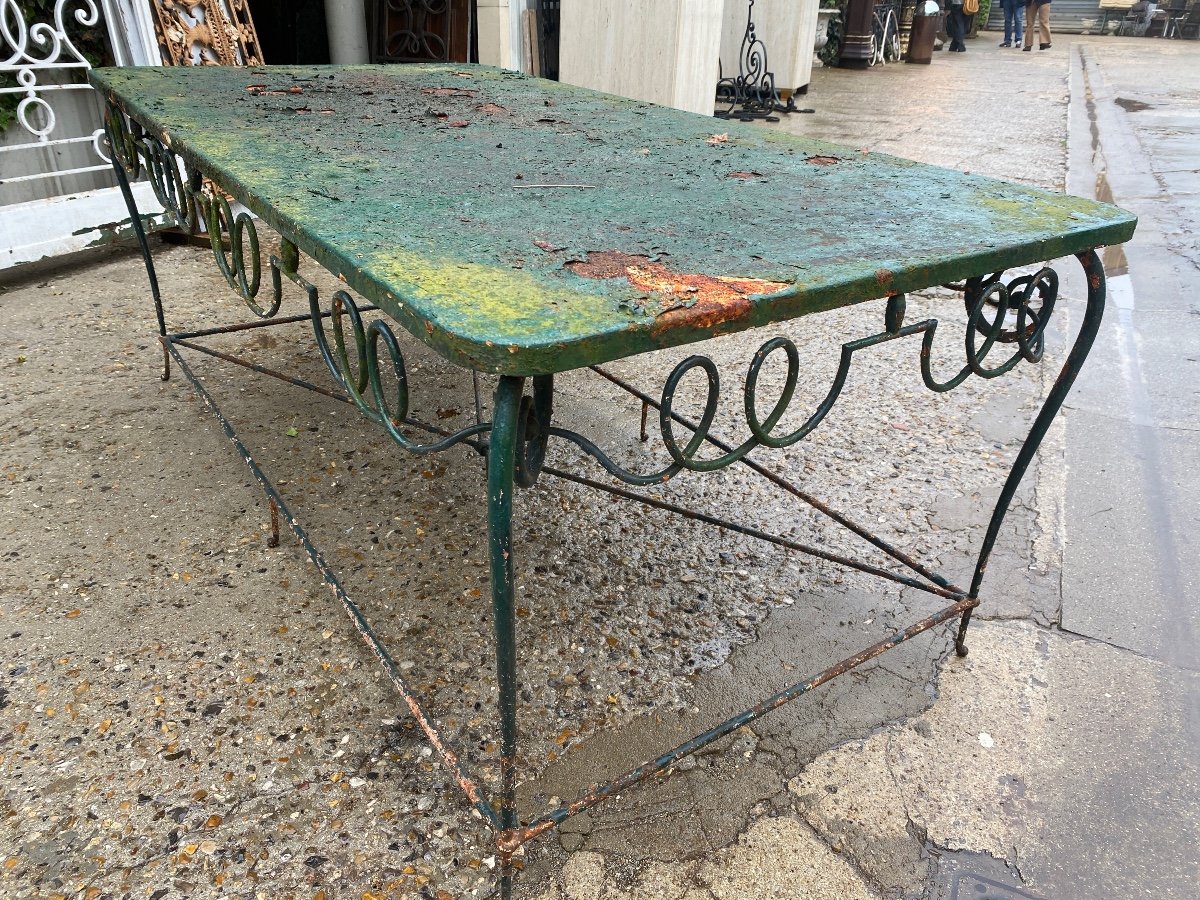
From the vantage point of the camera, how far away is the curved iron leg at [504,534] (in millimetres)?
935

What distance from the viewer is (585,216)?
134 cm

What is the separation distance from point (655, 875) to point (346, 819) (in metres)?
0.56

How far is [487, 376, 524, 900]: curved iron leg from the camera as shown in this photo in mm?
935

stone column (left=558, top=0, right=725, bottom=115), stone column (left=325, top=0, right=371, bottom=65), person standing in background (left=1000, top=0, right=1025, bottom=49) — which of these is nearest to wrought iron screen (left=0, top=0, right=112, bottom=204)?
stone column (left=325, top=0, right=371, bottom=65)

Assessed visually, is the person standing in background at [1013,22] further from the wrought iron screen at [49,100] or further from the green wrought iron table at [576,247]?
the green wrought iron table at [576,247]

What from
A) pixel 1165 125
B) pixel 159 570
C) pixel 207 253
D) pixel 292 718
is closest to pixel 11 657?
pixel 159 570

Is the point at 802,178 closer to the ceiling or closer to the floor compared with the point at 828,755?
closer to the ceiling

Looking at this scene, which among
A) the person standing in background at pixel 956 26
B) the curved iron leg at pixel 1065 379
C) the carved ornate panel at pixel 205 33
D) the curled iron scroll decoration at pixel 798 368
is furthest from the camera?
the person standing in background at pixel 956 26

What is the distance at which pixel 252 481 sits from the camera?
2465 millimetres

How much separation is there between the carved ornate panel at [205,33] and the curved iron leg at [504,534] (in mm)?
4001

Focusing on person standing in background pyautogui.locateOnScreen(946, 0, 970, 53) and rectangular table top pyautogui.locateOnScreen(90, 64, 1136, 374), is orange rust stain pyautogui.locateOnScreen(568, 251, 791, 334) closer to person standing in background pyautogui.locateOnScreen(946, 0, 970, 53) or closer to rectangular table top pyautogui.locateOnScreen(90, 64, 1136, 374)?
rectangular table top pyautogui.locateOnScreen(90, 64, 1136, 374)

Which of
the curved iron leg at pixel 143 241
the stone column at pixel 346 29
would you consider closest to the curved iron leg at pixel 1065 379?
the curved iron leg at pixel 143 241

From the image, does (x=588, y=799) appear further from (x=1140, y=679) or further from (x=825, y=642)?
(x=1140, y=679)

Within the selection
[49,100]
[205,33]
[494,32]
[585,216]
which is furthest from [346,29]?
[585,216]
